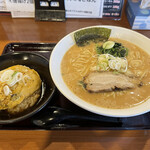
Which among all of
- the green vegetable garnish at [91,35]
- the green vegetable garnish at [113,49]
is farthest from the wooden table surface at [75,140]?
the green vegetable garnish at [91,35]

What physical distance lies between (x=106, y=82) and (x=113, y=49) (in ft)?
1.55

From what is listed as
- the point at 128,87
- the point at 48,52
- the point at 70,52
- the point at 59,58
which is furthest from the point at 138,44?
the point at 48,52

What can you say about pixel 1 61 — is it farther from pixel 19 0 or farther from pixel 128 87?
pixel 128 87

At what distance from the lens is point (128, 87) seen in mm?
1325

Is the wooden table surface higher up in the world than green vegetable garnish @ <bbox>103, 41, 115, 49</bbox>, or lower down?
lower down

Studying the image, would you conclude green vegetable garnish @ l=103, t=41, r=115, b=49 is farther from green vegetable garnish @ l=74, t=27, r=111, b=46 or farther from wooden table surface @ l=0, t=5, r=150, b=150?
wooden table surface @ l=0, t=5, r=150, b=150

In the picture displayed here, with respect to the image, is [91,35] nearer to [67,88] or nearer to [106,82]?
[106,82]

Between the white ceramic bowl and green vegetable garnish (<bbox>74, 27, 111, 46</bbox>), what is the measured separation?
7 cm

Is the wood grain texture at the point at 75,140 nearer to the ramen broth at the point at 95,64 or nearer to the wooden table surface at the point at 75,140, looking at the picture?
the wooden table surface at the point at 75,140

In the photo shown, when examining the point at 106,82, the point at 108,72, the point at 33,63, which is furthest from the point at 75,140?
the point at 33,63

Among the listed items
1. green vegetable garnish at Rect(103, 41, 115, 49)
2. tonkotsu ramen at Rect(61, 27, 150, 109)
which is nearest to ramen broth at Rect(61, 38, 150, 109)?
tonkotsu ramen at Rect(61, 27, 150, 109)

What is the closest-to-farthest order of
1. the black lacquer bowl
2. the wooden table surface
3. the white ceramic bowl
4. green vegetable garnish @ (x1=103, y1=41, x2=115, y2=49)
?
1. the white ceramic bowl
2. the wooden table surface
3. the black lacquer bowl
4. green vegetable garnish @ (x1=103, y1=41, x2=115, y2=49)

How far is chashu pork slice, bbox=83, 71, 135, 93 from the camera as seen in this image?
132 cm

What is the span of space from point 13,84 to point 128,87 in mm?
1055
